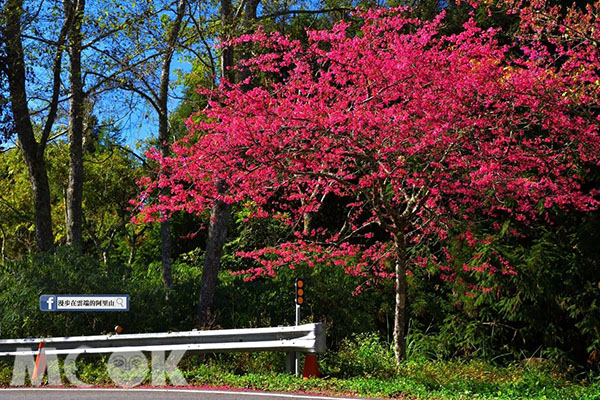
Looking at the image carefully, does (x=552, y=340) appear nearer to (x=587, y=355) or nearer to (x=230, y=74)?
(x=587, y=355)

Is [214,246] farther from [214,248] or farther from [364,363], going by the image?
[364,363]

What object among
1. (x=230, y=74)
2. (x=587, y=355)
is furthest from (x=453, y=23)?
(x=587, y=355)

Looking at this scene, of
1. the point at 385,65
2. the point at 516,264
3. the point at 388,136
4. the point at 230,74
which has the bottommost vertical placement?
the point at 516,264

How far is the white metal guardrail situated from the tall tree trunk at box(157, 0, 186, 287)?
524 centimetres

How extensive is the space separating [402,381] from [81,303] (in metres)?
5.70

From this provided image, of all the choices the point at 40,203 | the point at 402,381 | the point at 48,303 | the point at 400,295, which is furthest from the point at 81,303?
the point at 40,203

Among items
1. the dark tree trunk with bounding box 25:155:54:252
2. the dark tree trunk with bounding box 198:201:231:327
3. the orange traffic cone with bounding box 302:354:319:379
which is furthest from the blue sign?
the dark tree trunk with bounding box 25:155:54:252

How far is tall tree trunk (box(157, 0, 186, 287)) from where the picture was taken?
1692 centimetres

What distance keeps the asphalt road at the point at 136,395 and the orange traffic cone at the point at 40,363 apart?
1.09m

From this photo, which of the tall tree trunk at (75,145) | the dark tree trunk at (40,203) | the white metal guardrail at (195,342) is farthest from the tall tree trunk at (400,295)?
the dark tree trunk at (40,203)

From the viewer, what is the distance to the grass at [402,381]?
10047 millimetres

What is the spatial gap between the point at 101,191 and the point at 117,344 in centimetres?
1962

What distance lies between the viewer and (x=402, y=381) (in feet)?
35.2

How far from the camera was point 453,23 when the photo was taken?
65.0 ft
